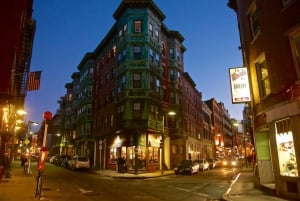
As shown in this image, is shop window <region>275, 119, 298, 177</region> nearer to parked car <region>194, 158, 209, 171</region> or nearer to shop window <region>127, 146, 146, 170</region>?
shop window <region>127, 146, 146, 170</region>

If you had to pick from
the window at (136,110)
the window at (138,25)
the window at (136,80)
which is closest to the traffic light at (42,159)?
the window at (136,110)

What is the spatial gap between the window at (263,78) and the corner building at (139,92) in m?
16.8

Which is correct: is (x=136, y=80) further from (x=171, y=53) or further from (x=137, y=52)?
(x=171, y=53)

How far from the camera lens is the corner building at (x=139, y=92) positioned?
32.8 metres

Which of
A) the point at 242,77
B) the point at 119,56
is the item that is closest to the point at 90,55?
the point at 119,56

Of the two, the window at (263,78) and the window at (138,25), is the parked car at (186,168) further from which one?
the window at (138,25)

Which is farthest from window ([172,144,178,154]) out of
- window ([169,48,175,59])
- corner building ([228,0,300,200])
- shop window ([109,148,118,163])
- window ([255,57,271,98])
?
window ([255,57,271,98])

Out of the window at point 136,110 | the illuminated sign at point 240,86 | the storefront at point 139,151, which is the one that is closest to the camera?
the illuminated sign at point 240,86

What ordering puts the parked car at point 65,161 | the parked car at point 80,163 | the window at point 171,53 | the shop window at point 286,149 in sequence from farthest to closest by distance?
the window at point 171,53, the parked car at point 65,161, the parked car at point 80,163, the shop window at point 286,149

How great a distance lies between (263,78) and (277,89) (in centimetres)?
251

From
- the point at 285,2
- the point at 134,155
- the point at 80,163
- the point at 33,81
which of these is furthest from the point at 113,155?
the point at 285,2

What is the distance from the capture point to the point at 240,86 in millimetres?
16906

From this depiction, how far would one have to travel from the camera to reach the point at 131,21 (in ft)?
117

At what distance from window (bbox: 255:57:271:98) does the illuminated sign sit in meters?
1.38
